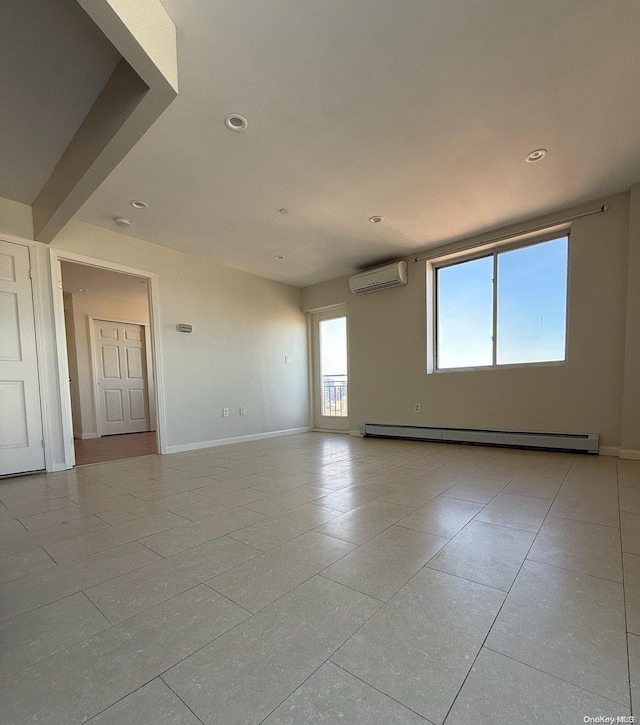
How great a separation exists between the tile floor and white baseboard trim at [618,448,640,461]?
0.97 m

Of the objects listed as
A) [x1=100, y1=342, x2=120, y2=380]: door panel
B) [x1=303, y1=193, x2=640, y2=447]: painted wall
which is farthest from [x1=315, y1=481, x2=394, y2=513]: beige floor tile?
[x1=100, y1=342, x2=120, y2=380]: door panel

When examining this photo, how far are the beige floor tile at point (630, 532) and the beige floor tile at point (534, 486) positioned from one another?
385 mm

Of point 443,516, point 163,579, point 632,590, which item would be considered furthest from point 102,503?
point 632,590

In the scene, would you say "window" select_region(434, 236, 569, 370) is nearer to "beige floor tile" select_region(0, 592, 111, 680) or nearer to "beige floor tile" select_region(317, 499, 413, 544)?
"beige floor tile" select_region(317, 499, 413, 544)

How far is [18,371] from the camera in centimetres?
314

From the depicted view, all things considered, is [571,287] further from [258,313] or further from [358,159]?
[258,313]

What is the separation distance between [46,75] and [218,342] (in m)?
3.17

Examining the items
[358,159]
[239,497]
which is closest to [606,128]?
[358,159]

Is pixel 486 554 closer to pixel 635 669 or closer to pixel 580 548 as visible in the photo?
pixel 580 548

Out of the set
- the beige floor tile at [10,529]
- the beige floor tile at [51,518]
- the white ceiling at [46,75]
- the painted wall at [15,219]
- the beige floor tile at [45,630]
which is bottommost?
the beige floor tile at [51,518]

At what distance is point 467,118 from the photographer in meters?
2.13

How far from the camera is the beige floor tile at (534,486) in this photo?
7.51 ft

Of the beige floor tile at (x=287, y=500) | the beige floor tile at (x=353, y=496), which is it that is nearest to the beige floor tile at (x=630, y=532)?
the beige floor tile at (x=353, y=496)

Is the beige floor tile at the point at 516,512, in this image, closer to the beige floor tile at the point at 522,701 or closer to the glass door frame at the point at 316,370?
the beige floor tile at the point at 522,701
